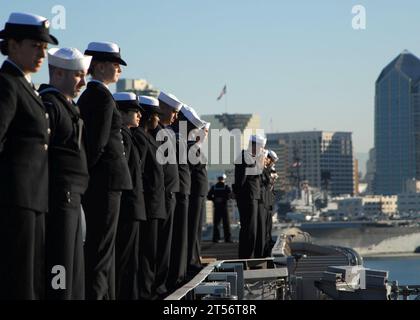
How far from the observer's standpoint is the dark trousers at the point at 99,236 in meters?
8.66

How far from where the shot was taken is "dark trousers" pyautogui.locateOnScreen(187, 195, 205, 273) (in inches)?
537

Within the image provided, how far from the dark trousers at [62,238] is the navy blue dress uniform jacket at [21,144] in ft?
1.21

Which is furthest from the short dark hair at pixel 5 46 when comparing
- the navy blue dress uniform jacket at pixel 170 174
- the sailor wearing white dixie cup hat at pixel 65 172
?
the navy blue dress uniform jacket at pixel 170 174

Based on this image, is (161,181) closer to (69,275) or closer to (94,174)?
(94,174)

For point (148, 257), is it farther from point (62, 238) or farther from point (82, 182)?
point (62, 238)

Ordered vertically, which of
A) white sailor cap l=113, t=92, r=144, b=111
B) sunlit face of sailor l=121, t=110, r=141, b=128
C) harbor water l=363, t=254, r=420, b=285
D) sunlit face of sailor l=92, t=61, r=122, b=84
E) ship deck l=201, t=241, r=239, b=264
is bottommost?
harbor water l=363, t=254, r=420, b=285

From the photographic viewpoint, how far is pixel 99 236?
866 cm

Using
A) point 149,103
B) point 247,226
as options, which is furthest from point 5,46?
point 247,226

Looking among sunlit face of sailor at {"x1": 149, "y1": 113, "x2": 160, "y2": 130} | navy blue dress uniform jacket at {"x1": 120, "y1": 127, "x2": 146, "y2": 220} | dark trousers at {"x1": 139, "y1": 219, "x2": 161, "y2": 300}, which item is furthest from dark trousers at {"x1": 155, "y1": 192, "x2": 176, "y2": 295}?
navy blue dress uniform jacket at {"x1": 120, "y1": 127, "x2": 146, "y2": 220}

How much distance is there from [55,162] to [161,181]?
3243 mm

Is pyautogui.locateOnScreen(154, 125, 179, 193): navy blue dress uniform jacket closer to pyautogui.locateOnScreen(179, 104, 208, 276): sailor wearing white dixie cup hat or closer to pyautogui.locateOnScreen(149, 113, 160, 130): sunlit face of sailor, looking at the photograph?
pyautogui.locateOnScreen(149, 113, 160, 130): sunlit face of sailor

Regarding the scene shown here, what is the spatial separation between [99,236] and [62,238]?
1149 millimetres

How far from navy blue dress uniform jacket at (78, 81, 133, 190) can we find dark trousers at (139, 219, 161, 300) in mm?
1604
